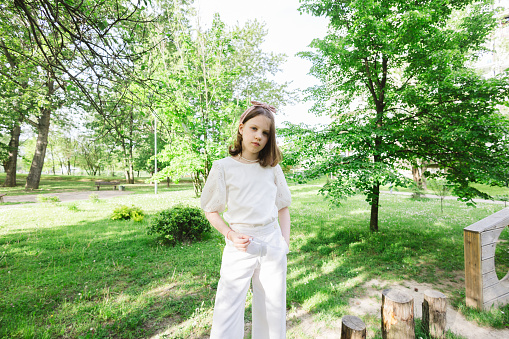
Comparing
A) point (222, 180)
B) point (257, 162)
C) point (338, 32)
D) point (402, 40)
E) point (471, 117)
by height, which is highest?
point (338, 32)

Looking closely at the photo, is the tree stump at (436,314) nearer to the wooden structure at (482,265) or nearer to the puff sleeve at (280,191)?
the wooden structure at (482,265)

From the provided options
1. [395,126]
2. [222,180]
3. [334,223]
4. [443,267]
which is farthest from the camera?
[334,223]

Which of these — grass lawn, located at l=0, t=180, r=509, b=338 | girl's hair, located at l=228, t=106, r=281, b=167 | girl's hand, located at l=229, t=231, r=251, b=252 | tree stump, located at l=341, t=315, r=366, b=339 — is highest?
girl's hair, located at l=228, t=106, r=281, b=167

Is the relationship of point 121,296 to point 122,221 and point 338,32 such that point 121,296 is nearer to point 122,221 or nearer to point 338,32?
point 122,221

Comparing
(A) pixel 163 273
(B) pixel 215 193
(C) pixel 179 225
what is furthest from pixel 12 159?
(B) pixel 215 193

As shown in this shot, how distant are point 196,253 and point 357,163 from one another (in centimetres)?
413

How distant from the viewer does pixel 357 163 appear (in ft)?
15.3

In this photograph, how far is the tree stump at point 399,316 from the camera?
6.86 ft

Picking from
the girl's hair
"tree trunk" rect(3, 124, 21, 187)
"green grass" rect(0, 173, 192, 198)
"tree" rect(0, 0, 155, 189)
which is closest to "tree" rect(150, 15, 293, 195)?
"tree" rect(0, 0, 155, 189)

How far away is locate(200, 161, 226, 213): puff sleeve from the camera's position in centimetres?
177

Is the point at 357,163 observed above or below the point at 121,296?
above

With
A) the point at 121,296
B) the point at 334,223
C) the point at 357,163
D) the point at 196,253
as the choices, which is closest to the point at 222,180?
the point at 121,296

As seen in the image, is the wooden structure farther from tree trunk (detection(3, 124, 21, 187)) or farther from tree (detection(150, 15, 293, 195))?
tree trunk (detection(3, 124, 21, 187))

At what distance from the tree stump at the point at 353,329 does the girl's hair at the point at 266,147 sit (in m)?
1.50
